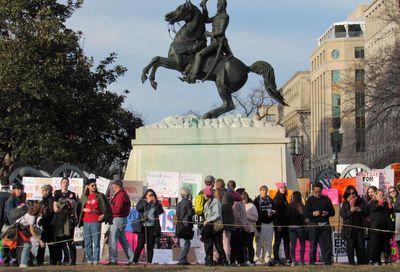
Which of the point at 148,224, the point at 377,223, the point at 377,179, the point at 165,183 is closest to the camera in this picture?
the point at 148,224

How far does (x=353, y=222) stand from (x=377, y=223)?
1.73 ft

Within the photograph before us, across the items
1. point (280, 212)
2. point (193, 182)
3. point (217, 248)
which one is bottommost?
point (217, 248)

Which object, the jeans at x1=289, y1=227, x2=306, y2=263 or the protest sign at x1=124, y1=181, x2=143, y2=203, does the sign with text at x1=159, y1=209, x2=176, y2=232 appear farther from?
the jeans at x1=289, y1=227, x2=306, y2=263

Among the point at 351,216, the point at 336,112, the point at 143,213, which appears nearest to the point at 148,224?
the point at 143,213

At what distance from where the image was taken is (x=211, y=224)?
2005cm

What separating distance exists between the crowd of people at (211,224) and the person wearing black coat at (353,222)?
2 centimetres

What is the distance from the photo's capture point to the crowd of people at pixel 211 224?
20.1 meters

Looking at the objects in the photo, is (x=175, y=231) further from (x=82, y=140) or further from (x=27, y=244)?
(x=82, y=140)

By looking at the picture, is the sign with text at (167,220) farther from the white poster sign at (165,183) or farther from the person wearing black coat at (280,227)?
the person wearing black coat at (280,227)

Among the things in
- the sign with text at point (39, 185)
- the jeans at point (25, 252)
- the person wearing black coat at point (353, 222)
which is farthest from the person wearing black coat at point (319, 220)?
the sign with text at point (39, 185)

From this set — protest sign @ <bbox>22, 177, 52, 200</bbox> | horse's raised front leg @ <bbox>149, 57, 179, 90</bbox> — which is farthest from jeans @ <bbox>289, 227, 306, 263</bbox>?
horse's raised front leg @ <bbox>149, 57, 179, 90</bbox>

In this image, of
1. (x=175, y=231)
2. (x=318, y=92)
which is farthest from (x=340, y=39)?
(x=175, y=231)

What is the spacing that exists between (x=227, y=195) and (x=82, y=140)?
2432 cm

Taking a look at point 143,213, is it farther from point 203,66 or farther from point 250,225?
point 203,66
